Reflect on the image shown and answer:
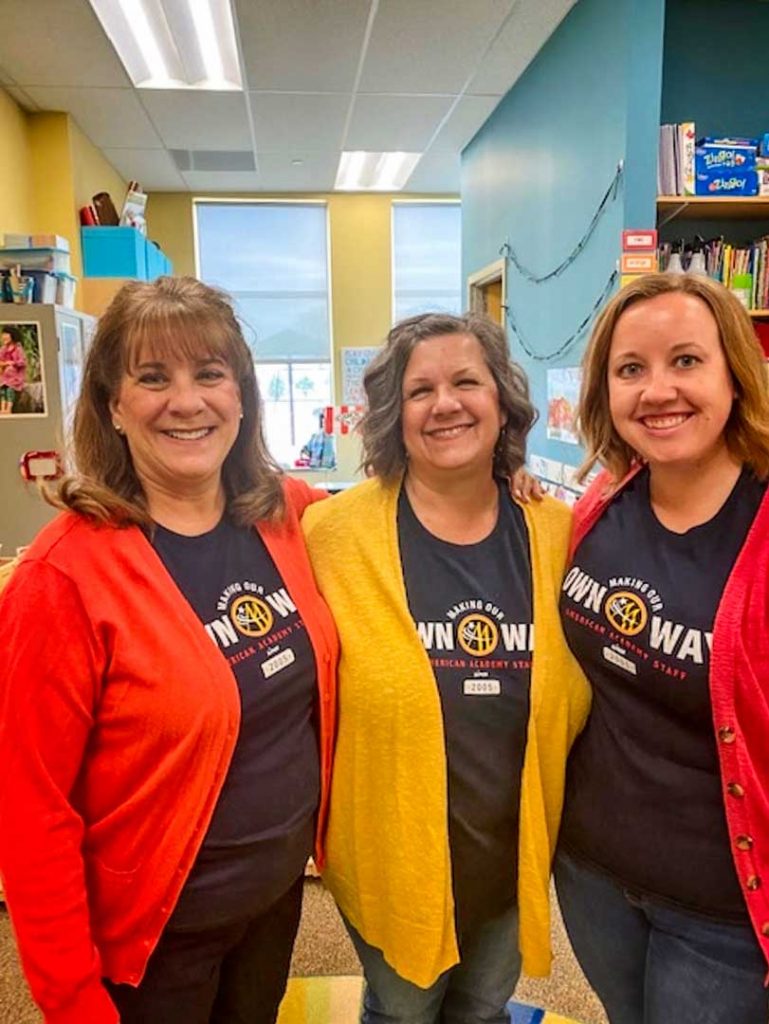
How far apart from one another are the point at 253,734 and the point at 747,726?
673mm

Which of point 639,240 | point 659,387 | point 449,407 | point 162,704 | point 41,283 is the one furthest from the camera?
point 41,283

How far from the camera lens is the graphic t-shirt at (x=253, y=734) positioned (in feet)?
3.44

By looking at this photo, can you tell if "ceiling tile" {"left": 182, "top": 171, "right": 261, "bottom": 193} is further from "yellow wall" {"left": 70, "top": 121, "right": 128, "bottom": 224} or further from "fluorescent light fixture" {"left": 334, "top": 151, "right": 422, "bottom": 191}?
"fluorescent light fixture" {"left": 334, "top": 151, "right": 422, "bottom": 191}

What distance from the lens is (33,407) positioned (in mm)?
3057

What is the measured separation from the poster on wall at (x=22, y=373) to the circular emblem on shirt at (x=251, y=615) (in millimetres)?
2346

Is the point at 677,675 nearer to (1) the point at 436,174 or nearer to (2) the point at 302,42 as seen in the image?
(2) the point at 302,42

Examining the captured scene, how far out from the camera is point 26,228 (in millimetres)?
4289

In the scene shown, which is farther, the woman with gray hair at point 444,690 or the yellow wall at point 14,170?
the yellow wall at point 14,170

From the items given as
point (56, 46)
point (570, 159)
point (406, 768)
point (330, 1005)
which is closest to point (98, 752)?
point (406, 768)

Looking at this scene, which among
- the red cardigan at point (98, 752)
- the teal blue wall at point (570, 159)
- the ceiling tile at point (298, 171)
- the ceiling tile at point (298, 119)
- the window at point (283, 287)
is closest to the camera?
the red cardigan at point (98, 752)

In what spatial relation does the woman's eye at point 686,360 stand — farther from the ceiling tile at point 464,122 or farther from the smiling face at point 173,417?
the ceiling tile at point 464,122

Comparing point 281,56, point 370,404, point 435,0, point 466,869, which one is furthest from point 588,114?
point 466,869

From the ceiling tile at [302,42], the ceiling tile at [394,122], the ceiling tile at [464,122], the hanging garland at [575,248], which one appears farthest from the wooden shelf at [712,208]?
→ the ceiling tile at [394,122]

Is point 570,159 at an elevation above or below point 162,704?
above
